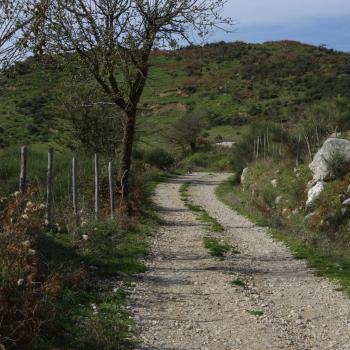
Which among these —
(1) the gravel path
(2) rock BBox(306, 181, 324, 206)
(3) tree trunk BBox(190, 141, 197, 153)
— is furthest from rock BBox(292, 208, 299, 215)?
(3) tree trunk BBox(190, 141, 197, 153)

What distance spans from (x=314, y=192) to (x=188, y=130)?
36.4m

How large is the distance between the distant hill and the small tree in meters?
1.54

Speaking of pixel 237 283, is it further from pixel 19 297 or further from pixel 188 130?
pixel 188 130

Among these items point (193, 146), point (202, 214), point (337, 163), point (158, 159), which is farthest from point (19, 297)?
point (193, 146)

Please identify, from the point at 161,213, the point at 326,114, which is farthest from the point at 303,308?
the point at 326,114

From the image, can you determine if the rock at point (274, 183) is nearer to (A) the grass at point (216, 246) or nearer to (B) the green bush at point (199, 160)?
(A) the grass at point (216, 246)

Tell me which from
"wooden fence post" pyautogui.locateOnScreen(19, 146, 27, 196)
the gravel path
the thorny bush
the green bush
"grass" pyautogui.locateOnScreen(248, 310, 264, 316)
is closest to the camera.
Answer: the thorny bush

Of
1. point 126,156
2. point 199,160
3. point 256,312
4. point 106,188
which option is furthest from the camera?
point 199,160

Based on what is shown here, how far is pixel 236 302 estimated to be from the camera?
8453mm

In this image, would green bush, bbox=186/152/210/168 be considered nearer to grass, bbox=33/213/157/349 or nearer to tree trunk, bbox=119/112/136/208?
tree trunk, bbox=119/112/136/208

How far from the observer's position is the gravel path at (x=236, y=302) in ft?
22.7

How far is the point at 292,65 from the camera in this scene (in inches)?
3073

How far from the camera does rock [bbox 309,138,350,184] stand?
1968cm

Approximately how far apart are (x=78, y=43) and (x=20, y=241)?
940cm
